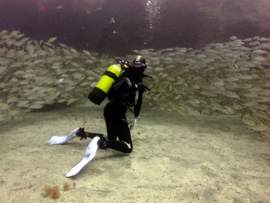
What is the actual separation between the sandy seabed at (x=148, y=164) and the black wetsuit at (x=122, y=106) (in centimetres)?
42

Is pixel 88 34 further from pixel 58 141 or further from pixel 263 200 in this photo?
pixel 263 200

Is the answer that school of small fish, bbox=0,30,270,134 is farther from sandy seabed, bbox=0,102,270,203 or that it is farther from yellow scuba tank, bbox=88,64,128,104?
yellow scuba tank, bbox=88,64,128,104

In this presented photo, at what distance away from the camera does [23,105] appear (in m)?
11.9

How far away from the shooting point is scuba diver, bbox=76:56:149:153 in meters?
6.71

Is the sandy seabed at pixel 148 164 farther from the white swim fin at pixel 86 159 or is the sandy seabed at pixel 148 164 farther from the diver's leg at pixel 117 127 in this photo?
the diver's leg at pixel 117 127

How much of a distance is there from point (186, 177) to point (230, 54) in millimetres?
9567

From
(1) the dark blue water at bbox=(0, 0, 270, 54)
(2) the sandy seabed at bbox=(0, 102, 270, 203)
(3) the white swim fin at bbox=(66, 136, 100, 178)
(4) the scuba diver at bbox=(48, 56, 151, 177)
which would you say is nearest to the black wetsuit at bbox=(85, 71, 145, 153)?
(4) the scuba diver at bbox=(48, 56, 151, 177)

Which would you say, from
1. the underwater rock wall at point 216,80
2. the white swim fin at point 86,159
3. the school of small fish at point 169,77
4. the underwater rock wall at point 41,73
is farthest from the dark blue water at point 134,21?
the white swim fin at point 86,159

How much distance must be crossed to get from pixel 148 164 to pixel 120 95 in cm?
161

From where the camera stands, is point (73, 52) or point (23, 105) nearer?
point (23, 105)

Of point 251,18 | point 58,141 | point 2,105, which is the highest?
point 251,18

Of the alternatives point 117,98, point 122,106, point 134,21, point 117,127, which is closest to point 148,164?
point 117,127

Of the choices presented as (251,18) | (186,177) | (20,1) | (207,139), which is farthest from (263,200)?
(20,1)

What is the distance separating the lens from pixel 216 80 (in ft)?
42.9
